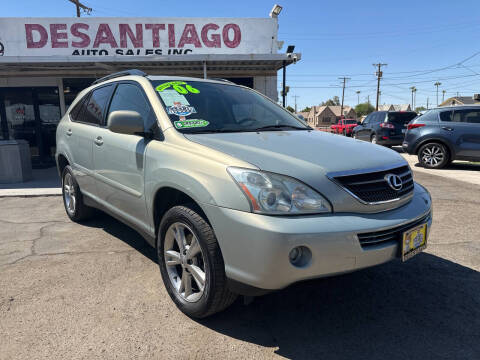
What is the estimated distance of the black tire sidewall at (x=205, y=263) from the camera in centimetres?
215

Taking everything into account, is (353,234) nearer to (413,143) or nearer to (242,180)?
(242,180)

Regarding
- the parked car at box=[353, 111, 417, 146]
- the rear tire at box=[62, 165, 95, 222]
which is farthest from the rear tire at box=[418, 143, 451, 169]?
the rear tire at box=[62, 165, 95, 222]

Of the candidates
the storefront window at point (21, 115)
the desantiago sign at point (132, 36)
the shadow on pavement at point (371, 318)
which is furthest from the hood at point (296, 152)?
the storefront window at point (21, 115)

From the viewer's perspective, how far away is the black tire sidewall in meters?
2.15

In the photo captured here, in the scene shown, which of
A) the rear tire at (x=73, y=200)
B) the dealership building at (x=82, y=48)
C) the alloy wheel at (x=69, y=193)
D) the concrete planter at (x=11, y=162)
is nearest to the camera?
the rear tire at (x=73, y=200)

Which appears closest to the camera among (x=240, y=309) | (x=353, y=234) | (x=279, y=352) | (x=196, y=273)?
(x=353, y=234)

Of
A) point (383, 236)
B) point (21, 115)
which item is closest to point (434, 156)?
point (383, 236)

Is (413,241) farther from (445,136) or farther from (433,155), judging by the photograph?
(433,155)

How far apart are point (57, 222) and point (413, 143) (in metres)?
8.90

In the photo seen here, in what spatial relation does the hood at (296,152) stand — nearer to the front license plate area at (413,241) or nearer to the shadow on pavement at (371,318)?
the front license plate area at (413,241)

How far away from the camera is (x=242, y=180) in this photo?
201cm

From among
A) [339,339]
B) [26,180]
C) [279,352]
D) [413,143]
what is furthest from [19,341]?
[413,143]

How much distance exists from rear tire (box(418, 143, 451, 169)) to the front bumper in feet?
27.5

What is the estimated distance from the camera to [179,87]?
3.19m
